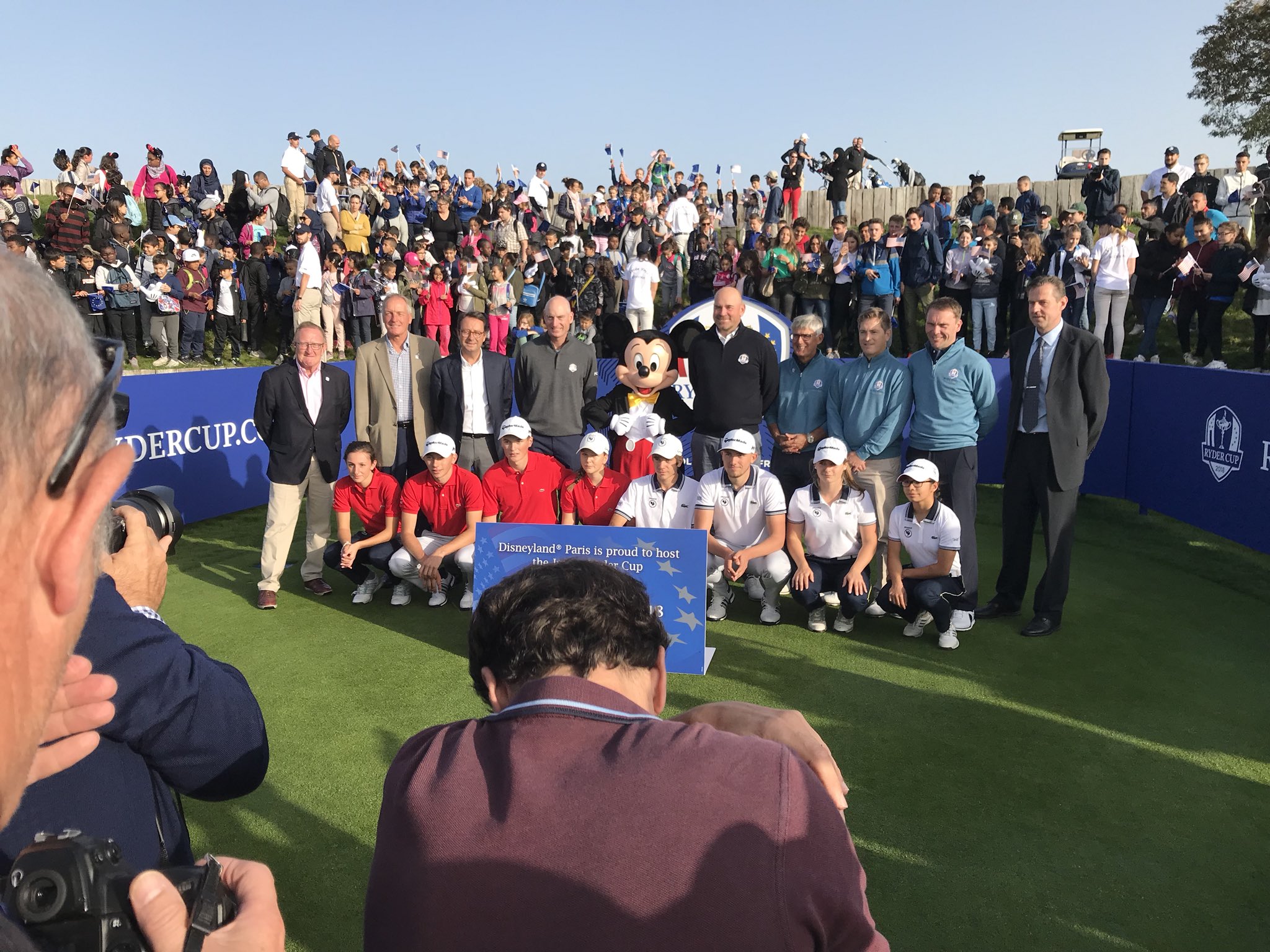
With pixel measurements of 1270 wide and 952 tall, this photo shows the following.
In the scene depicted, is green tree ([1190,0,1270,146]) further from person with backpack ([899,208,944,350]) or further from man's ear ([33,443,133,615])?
man's ear ([33,443,133,615])

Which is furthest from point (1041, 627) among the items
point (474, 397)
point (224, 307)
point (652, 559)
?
point (224, 307)

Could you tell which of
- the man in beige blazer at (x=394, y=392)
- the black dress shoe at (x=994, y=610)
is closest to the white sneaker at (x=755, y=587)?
the black dress shoe at (x=994, y=610)

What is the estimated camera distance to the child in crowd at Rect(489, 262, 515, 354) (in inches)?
554

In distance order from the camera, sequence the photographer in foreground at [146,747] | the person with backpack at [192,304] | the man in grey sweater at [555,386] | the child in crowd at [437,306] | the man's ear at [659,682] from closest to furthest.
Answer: the photographer in foreground at [146,747], the man's ear at [659,682], the man in grey sweater at [555,386], the child in crowd at [437,306], the person with backpack at [192,304]

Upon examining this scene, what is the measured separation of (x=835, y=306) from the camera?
13.2 meters

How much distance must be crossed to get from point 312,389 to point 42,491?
6626 mm

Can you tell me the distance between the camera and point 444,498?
683 cm

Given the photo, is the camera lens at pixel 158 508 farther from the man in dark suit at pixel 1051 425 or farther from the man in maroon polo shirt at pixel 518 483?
the man in dark suit at pixel 1051 425

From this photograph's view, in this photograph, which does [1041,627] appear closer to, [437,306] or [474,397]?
[474,397]

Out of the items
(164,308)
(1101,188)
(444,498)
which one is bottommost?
(444,498)

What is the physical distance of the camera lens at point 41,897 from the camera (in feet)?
2.69

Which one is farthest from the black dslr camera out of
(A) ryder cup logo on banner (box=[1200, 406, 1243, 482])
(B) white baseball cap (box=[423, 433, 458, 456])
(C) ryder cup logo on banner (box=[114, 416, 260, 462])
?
(A) ryder cup logo on banner (box=[1200, 406, 1243, 482])

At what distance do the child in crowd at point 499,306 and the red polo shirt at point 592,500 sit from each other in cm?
776

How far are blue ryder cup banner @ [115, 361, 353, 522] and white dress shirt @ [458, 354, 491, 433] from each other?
248 cm
